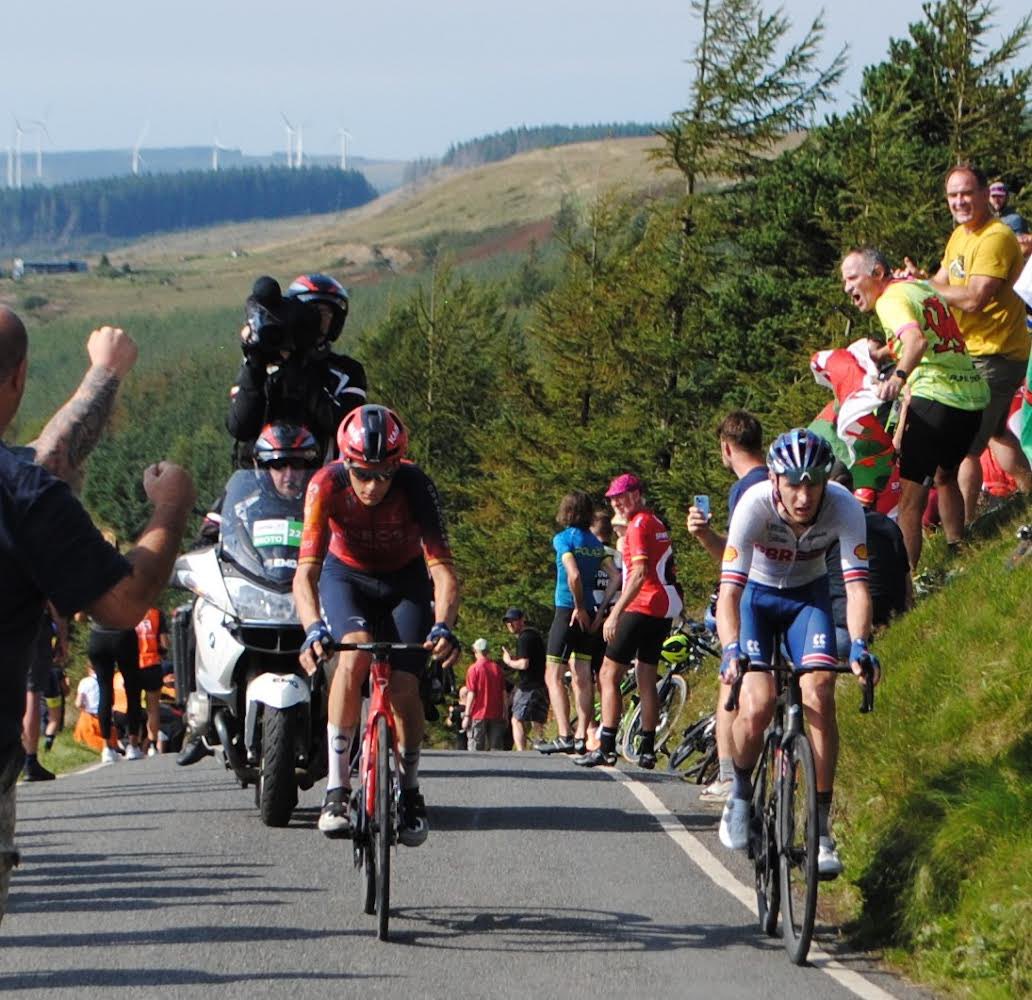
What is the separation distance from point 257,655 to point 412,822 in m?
2.30

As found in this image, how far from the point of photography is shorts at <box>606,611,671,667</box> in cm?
1463

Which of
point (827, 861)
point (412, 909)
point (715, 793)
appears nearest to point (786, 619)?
point (827, 861)

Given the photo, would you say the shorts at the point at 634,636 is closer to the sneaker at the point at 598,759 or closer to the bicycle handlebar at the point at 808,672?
the sneaker at the point at 598,759

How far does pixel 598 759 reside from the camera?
1487 centimetres

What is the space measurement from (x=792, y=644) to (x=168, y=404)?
6540 inches

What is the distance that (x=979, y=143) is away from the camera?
3991cm

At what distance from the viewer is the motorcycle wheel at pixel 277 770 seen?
972cm

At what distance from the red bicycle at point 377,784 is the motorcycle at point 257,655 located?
4.94 ft

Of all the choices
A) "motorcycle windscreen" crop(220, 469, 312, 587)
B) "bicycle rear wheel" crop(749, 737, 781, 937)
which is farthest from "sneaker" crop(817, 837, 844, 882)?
"motorcycle windscreen" crop(220, 469, 312, 587)

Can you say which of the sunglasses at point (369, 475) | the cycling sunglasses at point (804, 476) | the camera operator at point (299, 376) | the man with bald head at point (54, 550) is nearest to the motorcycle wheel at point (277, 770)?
the sunglasses at point (369, 475)

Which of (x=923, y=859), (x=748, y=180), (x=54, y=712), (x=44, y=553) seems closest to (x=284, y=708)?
(x=923, y=859)

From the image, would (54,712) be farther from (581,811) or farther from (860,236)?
(860,236)

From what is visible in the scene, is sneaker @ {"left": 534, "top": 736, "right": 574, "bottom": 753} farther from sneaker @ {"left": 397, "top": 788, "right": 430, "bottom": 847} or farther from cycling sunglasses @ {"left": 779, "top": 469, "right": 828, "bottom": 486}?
cycling sunglasses @ {"left": 779, "top": 469, "right": 828, "bottom": 486}

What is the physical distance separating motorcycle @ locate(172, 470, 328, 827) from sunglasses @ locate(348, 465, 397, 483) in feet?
4.77
